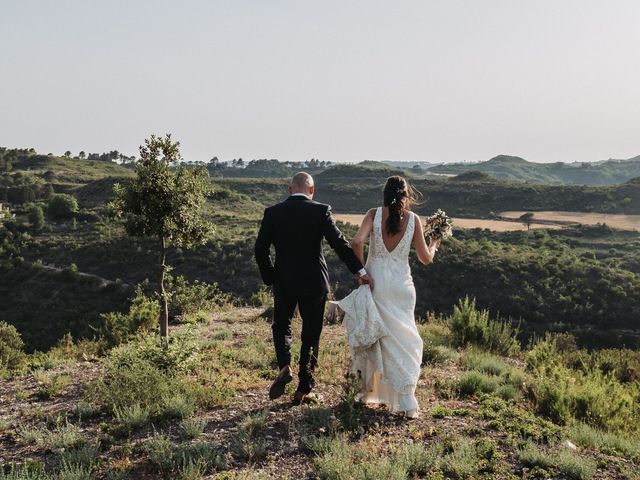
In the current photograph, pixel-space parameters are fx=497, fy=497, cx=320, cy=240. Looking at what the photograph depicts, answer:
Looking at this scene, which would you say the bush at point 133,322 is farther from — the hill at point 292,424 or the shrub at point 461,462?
the shrub at point 461,462

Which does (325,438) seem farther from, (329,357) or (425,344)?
(425,344)

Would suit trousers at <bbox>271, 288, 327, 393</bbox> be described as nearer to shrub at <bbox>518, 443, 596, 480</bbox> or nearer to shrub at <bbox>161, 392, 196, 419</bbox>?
shrub at <bbox>161, 392, 196, 419</bbox>

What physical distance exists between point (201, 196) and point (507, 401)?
517 centimetres

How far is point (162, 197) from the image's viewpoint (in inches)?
289

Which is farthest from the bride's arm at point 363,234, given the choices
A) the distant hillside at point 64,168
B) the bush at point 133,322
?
the distant hillside at point 64,168

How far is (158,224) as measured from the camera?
24.3 feet

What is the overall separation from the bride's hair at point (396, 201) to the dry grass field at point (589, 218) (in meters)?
62.1

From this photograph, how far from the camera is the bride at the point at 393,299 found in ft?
16.2

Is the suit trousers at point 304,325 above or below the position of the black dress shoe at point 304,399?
above

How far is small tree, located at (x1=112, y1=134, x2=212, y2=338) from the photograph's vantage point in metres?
7.30

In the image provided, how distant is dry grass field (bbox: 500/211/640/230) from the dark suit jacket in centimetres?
6250

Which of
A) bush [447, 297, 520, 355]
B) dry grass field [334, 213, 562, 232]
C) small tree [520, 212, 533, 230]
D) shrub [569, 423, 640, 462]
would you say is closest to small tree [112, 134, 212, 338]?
bush [447, 297, 520, 355]

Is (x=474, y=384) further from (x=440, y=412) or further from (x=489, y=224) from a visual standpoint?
(x=489, y=224)

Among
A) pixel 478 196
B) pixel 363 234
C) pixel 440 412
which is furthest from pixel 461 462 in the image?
pixel 478 196
